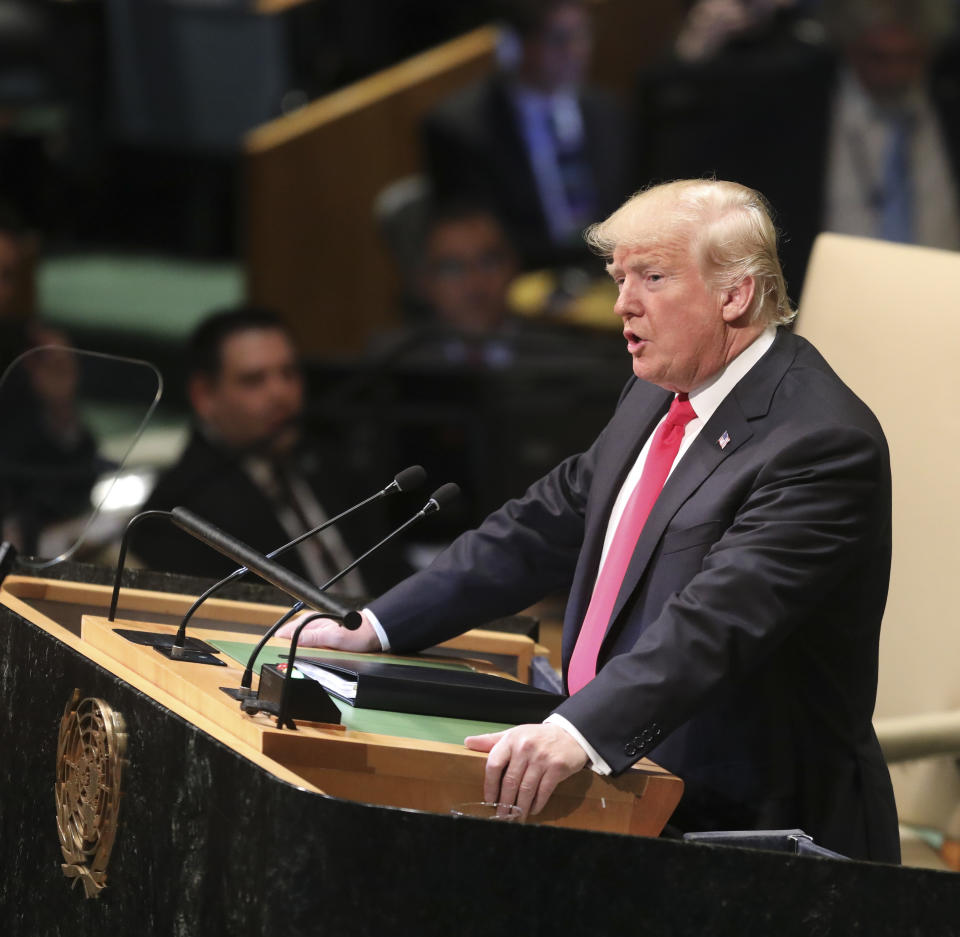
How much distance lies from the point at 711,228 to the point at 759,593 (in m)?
0.40

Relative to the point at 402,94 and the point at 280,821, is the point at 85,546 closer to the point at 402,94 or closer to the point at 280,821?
the point at 280,821

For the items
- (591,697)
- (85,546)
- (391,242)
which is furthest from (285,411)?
(591,697)

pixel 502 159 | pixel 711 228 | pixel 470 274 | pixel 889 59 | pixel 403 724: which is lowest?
pixel 403 724

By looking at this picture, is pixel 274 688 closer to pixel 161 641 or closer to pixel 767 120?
pixel 161 641

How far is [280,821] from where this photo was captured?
1.62 m

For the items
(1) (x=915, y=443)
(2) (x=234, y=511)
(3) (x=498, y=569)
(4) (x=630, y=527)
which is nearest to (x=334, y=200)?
(2) (x=234, y=511)

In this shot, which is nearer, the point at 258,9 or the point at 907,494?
the point at 907,494

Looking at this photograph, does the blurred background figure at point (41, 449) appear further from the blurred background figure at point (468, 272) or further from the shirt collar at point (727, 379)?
the blurred background figure at point (468, 272)

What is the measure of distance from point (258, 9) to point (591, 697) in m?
5.76

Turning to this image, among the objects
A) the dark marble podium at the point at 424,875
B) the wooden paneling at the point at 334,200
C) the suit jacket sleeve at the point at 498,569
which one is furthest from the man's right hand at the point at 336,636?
the wooden paneling at the point at 334,200

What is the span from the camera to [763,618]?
186 centimetres

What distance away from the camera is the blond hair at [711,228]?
198 centimetres

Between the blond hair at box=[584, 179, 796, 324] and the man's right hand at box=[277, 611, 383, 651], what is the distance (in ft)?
1.83

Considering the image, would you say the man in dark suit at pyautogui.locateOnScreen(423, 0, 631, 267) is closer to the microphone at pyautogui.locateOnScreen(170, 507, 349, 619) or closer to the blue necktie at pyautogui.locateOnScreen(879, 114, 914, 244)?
the blue necktie at pyautogui.locateOnScreen(879, 114, 914, 244)
